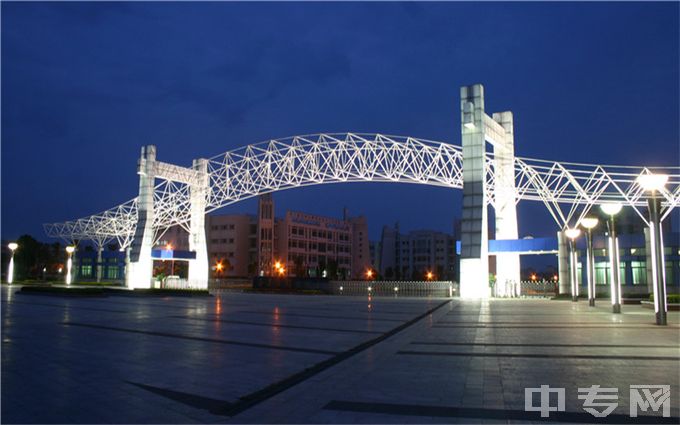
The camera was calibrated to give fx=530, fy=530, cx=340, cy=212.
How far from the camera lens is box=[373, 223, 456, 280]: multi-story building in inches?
5664

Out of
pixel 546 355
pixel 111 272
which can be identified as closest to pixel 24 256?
pixel 111 272

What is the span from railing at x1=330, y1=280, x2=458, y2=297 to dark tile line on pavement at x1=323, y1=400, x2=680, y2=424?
38.1 m

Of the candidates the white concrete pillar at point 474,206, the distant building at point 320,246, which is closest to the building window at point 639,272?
the white concrete pillar at point 474,206

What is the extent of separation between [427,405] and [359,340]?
7.23 m

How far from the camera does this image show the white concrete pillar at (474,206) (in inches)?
1522

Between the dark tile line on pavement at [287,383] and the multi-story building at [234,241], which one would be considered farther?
the multi-story building at [234,241]

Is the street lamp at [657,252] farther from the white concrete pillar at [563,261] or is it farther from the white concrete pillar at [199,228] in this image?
the white concrete pillar at [199,228]

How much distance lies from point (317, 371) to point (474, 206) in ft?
103

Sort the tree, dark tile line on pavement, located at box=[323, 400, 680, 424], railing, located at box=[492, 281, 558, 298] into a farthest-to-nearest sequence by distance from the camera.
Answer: the tree
railing, located at box=[492, 281, 558, 298]
dark tile line on pavement, located at box=[323, 400, 680, 424]

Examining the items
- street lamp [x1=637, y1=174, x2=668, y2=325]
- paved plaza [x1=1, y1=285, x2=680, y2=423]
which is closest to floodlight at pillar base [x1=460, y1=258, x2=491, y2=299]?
street lamp [x1=637, y1=174, x2=668, y2=325]

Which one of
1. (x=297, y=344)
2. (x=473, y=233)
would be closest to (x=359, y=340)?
(x=297, y=344)

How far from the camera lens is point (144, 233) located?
57.3m

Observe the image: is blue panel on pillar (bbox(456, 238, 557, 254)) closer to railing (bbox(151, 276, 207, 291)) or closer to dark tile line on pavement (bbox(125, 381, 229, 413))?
railing (bbox(151, 276, 207, 291))

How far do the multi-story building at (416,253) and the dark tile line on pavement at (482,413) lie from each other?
5198 inches
